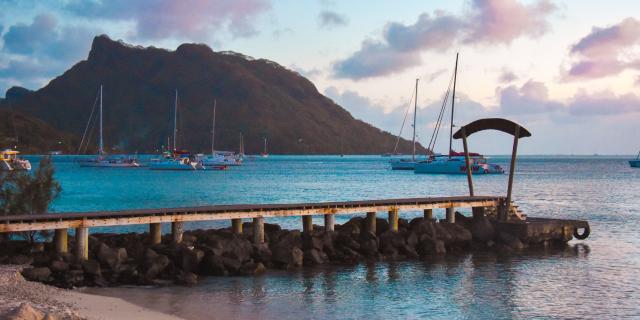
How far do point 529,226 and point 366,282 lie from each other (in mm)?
11617

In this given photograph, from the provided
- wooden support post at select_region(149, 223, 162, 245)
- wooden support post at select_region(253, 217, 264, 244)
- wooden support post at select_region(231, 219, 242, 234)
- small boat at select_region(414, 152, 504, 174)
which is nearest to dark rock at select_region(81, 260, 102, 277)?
wooden support post at select_region(149, 223, 162, 245)

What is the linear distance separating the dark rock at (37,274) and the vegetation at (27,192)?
240 inches

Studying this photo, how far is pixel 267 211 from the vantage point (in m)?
27.0

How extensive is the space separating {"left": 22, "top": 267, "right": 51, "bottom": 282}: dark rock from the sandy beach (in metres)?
0.29

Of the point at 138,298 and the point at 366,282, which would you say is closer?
the point at 138,298

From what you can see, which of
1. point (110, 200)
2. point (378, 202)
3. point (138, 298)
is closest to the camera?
point (138, 298)

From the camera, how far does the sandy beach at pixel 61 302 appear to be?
15429 mm

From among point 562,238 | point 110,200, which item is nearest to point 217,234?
point 562,238

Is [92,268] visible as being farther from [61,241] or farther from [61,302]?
[61,302]

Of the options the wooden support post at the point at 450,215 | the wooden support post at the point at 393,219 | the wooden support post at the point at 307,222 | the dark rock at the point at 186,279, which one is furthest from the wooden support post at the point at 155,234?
the wooden support post at the point at 450,215

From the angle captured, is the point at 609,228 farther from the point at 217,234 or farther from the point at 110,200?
the point at 110,200

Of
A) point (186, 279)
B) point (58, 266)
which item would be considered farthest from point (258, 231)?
point (58, 266)

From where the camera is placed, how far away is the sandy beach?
15.4 meters

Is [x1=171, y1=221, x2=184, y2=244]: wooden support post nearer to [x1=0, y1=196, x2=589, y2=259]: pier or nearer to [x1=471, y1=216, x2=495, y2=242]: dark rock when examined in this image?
[x1=0, y1=196, x2=589, y2=259]: pier
